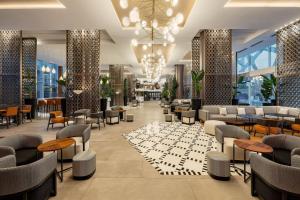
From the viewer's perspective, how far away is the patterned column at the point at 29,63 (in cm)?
1074

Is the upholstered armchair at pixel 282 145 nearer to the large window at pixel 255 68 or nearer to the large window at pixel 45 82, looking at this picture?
the large window at pixel 255 68

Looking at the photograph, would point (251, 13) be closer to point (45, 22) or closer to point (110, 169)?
point (110, 169)

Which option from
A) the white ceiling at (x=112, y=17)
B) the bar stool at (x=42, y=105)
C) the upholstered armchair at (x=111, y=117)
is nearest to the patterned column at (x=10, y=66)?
the white ceiling at (x=112, y=17)

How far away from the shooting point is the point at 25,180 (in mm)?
2168

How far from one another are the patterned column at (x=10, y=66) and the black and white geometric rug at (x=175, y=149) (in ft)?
21.8

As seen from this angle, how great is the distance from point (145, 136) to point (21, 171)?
4960 millimetres

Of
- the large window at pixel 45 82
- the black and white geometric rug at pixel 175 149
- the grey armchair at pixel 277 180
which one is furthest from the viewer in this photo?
the large window at pixel 45 82

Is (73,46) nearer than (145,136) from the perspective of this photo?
No

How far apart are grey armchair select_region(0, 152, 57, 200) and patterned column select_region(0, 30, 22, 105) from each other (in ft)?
28.3

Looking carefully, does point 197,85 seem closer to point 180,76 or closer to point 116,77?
point 180,76

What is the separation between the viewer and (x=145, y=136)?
6902mm

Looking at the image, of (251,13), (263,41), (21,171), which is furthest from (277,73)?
(21,171)

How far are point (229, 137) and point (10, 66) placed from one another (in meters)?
10.4


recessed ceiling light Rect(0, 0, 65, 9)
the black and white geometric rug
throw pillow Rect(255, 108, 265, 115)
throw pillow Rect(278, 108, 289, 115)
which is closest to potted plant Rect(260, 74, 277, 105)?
throw pillow Rect(278, 108, 289, 115)
